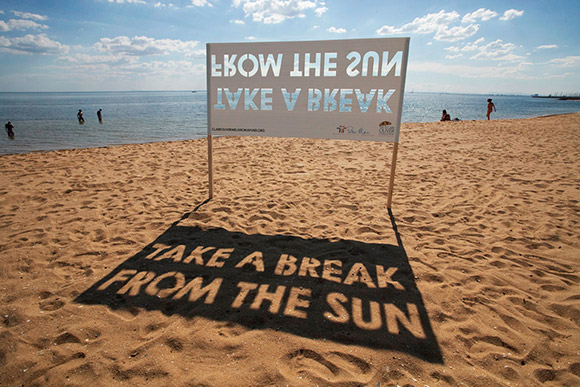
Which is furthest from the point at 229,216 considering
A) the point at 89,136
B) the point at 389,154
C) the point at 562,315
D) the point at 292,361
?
the point at 89,136

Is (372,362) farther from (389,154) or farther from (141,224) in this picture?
(389,154)

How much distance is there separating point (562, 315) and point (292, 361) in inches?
103

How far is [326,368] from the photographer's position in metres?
2.34

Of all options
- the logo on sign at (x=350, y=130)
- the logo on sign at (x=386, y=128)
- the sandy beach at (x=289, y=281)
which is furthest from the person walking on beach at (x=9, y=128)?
the logo on sign at (x=386, y=128)

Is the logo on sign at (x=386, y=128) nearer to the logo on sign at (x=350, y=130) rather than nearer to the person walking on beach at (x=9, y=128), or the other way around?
the logo on sign at (x=350, y=130)

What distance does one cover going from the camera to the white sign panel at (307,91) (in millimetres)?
4820

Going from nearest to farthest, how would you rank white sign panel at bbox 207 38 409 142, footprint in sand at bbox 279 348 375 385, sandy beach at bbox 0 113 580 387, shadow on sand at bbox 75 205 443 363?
footprint in sand at bbox 279 348 375 385
sandy beach at bbox 0 113 580 387
shadow on sand at bbox 75 205 443 363
white sign panel at bbox 207 38 409 142

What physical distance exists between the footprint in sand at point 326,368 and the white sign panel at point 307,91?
3.49 metres

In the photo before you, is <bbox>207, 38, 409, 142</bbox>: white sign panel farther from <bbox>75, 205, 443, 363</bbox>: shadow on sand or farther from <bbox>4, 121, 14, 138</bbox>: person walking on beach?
<bbox>4, 121, 14, 138</bbox>: person walking on beach

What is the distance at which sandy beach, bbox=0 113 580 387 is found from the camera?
93.3 inches

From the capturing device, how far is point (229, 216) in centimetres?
516

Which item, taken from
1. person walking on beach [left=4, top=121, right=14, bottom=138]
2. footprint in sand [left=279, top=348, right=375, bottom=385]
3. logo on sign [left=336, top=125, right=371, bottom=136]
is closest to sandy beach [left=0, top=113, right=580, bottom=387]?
footprint in sand [left=279, top=348, right=375, bottom=385]

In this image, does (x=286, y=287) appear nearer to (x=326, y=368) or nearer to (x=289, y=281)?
(x=289, y=281)

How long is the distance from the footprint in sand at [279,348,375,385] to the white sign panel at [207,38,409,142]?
349cm
